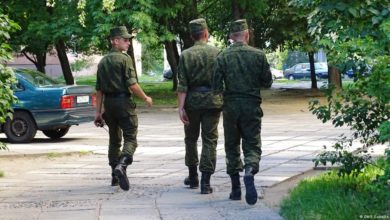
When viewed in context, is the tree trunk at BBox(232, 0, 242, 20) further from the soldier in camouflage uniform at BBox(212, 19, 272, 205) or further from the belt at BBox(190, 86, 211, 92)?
the soldier in camouflage uniform at BBox(212, 19, 272, 205)

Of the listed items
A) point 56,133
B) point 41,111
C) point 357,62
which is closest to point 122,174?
point 357,62

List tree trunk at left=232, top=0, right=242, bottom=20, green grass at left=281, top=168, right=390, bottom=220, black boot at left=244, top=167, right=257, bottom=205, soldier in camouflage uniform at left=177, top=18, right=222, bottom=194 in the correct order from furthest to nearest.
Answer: tree trunk at left=232, top=0, right=242, bottom=20
soldier in camouflage uniform at left=177, top=18, right=222, bottom=194
black boot at left=244, top=167, right=257, bottom=205
green grass at left=281, top=168, right=390, bottom=220

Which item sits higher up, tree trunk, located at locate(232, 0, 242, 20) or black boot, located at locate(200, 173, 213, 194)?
tree trunk, located at locate(232, 0, 242, 20)

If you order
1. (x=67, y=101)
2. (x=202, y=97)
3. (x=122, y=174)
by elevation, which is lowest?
(x=122, y=174)

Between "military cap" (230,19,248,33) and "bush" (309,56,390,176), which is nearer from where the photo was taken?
"bush" (309,56,390,176)

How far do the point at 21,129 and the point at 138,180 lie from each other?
6381 millimetres

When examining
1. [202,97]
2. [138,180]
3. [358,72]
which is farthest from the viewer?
[138,180]

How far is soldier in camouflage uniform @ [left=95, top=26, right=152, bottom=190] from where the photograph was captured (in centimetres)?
818

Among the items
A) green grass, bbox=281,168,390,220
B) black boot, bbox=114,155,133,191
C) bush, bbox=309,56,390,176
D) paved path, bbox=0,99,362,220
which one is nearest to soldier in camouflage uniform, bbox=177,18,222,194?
paved path, bbox=0,99,362,220

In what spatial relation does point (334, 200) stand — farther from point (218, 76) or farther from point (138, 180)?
point (138, 180)

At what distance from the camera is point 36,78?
15273 mm

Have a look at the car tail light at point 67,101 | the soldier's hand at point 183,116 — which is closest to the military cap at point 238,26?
the soldier's hand at point 183,116

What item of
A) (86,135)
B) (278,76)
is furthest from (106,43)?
(278,76)

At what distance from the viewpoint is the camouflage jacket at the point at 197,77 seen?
25.3 ft
